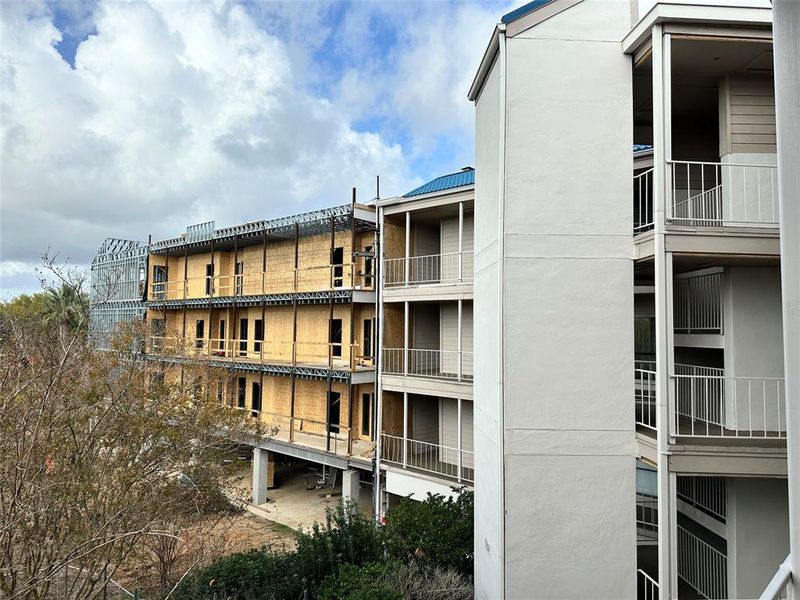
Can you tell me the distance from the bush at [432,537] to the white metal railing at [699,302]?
584 centimetres

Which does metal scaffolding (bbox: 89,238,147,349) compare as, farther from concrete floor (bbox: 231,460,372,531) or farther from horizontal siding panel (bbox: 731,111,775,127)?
horizontal siding panel (bbox: 731,111,775,127)

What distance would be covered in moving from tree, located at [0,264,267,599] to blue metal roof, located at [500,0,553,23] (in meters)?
7.95

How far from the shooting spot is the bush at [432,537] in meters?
9.98

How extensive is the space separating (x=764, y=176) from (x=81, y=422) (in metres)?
12.2

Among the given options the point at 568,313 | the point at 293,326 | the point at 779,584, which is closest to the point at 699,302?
A: the point at 568,313

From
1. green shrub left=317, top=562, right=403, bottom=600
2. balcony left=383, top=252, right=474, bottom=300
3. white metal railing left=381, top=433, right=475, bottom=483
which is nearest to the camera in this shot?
green shrub left=317, top=562, right=403, bottom=600

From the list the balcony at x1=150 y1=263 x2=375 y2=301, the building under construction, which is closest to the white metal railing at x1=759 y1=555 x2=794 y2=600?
the building under construction

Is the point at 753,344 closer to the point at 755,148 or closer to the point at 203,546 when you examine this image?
the point at 755,148

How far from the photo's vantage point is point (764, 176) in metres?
7.82

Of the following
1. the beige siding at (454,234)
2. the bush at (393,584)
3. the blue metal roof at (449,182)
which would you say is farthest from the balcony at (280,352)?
the bush at (393,584)

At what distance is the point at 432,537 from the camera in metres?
10.1

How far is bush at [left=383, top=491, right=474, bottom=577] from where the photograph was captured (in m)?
9.98

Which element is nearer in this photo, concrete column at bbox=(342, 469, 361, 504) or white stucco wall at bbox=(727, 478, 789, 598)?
white stucco wall at bbox=(727, 478, 789, 598)

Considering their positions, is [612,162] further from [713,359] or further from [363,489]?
[363,489]
